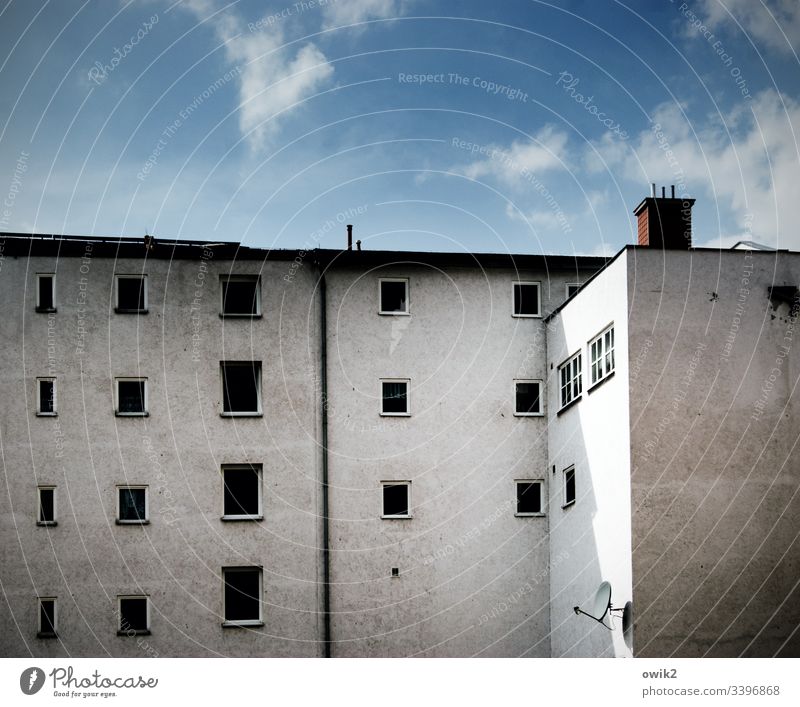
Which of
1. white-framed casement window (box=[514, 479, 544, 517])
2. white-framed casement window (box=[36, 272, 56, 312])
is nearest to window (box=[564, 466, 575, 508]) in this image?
white-framed casement window (box=[514, 479, 544, 517])

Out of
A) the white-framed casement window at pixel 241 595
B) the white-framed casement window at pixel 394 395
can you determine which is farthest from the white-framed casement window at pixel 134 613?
the white-framed casement window at pixel 394 395

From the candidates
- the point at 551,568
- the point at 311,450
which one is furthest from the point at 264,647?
the point at 551,568

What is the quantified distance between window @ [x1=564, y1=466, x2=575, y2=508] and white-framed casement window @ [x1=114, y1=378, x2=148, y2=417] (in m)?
9.77

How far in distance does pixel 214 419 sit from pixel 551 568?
8552mm

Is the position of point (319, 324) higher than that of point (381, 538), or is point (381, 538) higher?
point (319, 324)

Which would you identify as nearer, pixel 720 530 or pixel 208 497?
pixel 720 530

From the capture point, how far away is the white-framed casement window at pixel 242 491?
90.9 feet

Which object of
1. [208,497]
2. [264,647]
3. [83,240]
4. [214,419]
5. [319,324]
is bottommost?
[264,647]

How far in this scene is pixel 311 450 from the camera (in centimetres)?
2797

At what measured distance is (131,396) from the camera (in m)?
27.8

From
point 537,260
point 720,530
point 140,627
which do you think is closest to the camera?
point 720,530

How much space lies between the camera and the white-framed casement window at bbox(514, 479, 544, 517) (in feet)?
92.5

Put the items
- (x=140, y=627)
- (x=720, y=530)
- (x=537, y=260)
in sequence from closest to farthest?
1. (x=720, y=530)
2. (x=140, y=627)
3. (x=537, y=260)

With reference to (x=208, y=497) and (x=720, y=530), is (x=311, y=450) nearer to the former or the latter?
(x=208, y=497)
